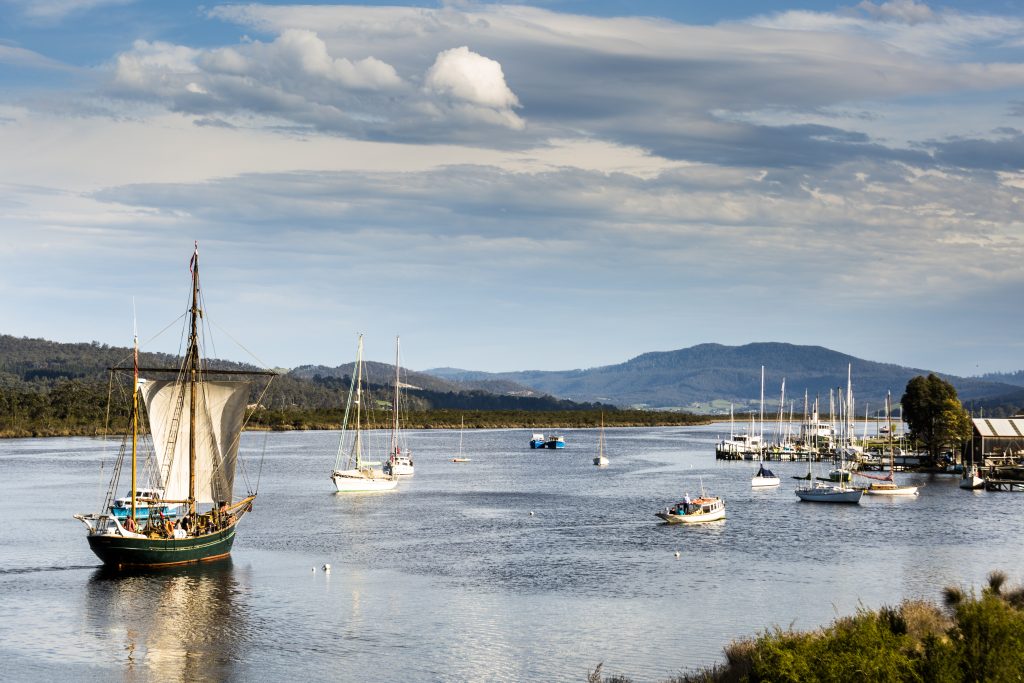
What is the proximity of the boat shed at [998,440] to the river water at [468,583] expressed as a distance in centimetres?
2349

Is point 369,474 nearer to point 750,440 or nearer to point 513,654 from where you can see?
point 513,654

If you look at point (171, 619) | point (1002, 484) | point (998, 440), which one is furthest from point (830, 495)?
point (171, 619)

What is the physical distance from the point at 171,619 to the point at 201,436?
1966 centimetres

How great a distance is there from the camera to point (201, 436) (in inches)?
2571

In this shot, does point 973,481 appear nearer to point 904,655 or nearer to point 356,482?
point 356,482

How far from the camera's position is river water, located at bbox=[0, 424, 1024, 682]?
40.2 m

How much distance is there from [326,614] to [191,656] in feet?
25.8

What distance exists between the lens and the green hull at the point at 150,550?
57.4 meters

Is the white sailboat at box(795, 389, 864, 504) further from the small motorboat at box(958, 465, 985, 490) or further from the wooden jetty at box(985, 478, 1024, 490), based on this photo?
the wooden jetty at box(985, 478, 1024, 490)

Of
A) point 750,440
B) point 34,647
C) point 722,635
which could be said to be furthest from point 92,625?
point 750,440

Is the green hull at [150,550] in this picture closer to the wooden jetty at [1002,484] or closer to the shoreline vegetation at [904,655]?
the shoreline vegetation at [904,655]

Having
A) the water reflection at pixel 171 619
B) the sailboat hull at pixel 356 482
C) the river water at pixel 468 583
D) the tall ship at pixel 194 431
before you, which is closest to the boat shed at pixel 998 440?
the river water at pixel 468 583

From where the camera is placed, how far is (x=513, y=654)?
1596 inches

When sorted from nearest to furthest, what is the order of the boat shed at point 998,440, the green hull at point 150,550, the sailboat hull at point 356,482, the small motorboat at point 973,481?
the green hull at point 150,550
the sailboat hull at point 356,482
the small motorboat at point 973,481
the boat shed at point 998,440
